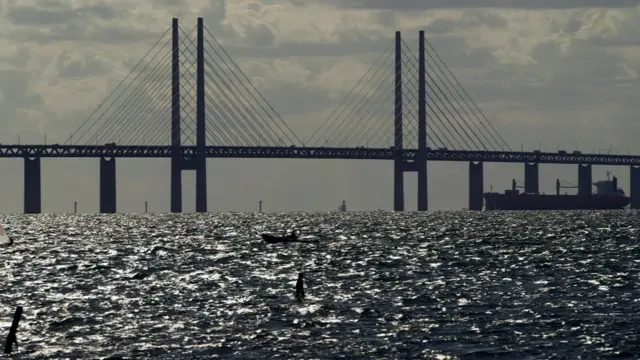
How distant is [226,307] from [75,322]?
7.03 m

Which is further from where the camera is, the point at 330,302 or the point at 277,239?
the point at 277,239

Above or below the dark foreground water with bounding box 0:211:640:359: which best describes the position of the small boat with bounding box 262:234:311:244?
below

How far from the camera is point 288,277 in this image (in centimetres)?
7144

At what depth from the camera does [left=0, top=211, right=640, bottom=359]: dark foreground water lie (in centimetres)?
4450

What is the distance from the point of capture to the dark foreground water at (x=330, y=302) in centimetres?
4450

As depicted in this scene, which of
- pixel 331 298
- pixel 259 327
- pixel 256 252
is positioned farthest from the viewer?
pixel 256 252

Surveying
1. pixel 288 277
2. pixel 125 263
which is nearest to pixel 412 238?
pixel 125 263

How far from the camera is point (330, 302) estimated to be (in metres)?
57.4

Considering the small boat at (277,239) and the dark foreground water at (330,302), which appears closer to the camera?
the dark foreground water at (330,302)

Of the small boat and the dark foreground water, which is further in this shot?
the small boat

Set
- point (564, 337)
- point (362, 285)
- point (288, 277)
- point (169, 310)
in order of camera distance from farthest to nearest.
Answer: point (288, 277) → point (362, 285) → point (169, 310) → point (564, 337)

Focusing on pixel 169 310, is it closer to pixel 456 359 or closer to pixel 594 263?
pixel 456 359

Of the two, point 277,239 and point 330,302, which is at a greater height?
point 330,302

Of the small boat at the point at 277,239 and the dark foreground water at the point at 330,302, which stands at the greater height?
the dark foreground water at the point at 330,302
